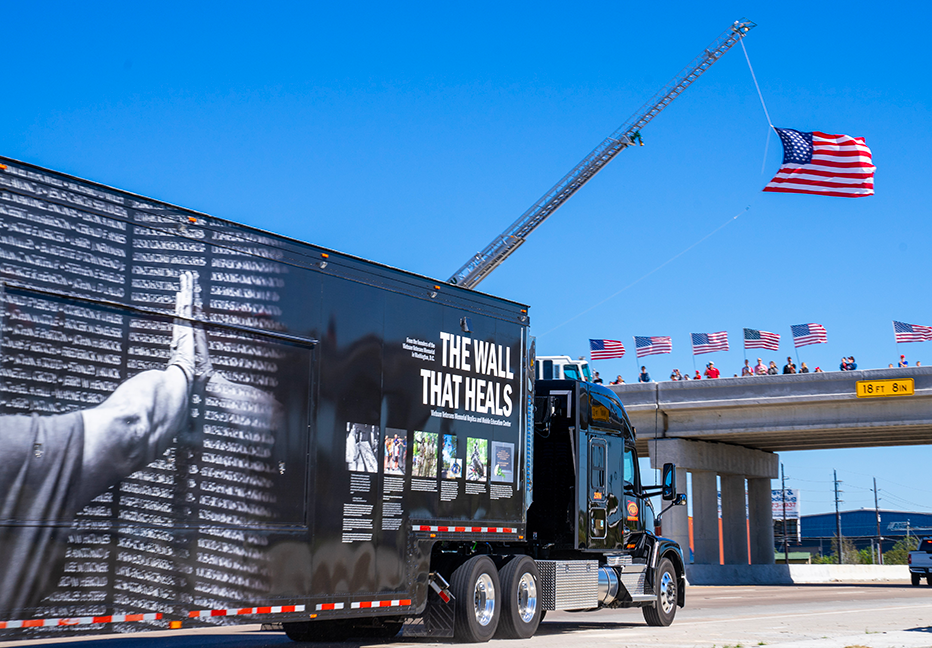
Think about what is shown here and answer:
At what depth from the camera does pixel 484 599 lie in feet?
41.9

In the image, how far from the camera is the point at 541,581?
14023 millimetres

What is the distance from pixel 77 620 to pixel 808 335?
4029 cm

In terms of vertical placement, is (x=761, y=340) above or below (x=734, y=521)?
above

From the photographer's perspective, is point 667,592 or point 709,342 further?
point 709,342

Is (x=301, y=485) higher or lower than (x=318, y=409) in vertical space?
lower

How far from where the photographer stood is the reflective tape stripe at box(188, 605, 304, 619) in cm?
904

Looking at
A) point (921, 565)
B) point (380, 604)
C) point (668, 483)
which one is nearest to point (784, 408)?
point (921, 565)

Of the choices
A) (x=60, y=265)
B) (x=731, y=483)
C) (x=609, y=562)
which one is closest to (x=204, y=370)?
(x=60, y=265)

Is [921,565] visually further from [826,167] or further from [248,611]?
[248,611]

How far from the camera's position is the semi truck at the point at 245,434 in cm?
800

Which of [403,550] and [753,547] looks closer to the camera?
[403,550]

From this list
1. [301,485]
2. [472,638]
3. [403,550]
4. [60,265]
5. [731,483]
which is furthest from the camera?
[731,483]

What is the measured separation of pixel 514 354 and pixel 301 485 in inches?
175

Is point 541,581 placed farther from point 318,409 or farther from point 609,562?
point 318,409
